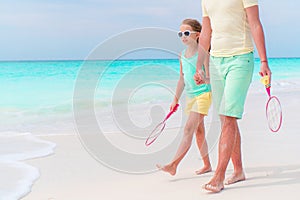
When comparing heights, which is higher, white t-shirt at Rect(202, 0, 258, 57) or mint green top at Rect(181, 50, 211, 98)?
white t-shirt at Rect(202, 0, 258, 57)

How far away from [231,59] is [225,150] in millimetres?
640

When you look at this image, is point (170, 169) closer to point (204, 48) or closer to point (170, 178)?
point (170, 178)

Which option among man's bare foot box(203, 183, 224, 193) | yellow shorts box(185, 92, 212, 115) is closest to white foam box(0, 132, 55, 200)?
man's bare foot box(203, 183, 224, 193)

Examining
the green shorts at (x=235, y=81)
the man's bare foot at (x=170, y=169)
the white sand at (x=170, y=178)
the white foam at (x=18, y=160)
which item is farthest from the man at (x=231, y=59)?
the white foam at (x=18, y=160)

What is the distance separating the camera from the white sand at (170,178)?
3.19m

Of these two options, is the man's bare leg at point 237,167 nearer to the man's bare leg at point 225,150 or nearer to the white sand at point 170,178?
the white sand at point 170,178

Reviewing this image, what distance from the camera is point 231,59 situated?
3.21 metres

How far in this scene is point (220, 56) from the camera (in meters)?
3.26

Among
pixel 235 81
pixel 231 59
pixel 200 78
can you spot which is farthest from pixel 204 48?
pixel 235 81

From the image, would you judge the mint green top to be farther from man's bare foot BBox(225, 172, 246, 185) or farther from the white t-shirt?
man's bare foot BBox(225, 172, 246, 185)

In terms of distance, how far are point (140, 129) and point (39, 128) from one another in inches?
60.9

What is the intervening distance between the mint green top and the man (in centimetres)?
28

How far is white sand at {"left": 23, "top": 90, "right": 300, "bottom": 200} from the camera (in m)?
3.19

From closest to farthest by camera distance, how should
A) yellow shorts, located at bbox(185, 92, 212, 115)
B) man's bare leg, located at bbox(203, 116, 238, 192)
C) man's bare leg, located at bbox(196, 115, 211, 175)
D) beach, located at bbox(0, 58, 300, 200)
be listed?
man's bare leg, located at bbox(203, 116, 238, 192)
beach, located at bbox(0, 58, 300, 200)
yellow shorts, located at bbox(185, 92, 212, 115)
man's bare leg, located at bbox(196, 115, 211, 175)
